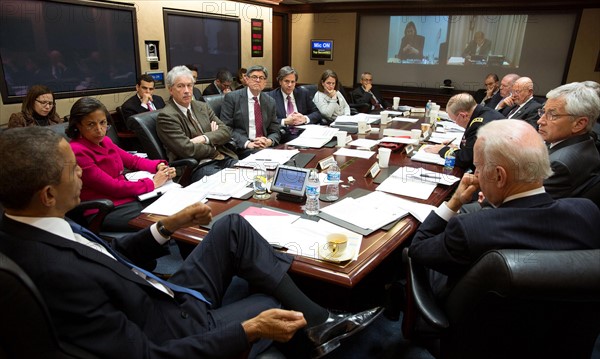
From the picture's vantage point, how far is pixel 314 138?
10.2 ft

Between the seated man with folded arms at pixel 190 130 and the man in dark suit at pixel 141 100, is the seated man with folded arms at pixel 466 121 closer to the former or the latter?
the seated man with folded arms at pixel 190 130

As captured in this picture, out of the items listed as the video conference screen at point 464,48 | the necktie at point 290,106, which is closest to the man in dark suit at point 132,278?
the necktie at point 290,106

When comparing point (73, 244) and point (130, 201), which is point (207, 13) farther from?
point (73, 244)

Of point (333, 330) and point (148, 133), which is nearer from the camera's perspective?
point (333, 330)

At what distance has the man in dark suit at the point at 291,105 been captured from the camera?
386 cm

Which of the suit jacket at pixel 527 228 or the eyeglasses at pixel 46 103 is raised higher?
the eyeglasses at pixel 46 103

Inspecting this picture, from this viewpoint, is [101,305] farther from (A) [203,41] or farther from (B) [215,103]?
(A) [203,41]

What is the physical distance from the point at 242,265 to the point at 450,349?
30.2 inches

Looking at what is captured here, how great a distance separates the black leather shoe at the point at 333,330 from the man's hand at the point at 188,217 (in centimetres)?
59

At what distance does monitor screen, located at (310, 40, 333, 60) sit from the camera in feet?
26.7

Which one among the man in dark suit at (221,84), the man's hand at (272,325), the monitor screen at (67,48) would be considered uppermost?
the monitor screen at (67,48)

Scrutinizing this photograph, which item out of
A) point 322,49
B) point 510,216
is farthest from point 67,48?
point 322,49

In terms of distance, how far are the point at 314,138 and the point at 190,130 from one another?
0.99 meters

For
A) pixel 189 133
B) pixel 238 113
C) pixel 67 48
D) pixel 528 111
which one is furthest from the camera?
pixel 67 48
